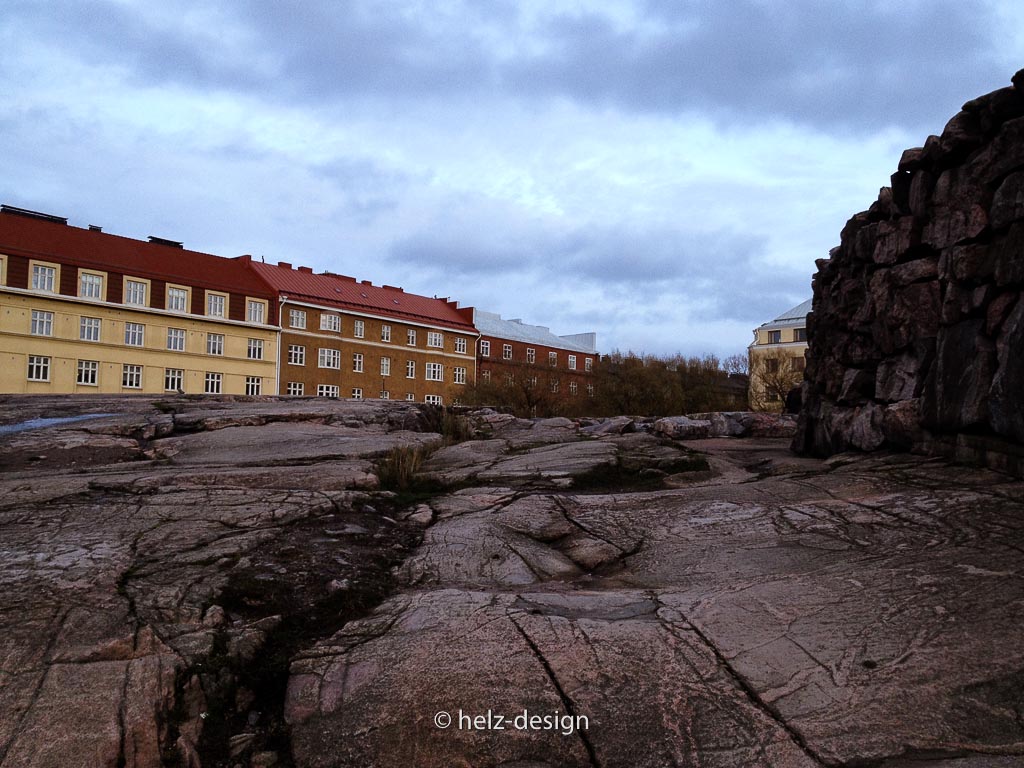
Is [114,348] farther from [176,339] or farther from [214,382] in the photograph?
[214,382]

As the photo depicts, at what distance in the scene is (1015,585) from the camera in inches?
179

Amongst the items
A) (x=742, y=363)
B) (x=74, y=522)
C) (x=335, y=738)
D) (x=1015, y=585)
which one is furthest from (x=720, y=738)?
(x=742, y=363)

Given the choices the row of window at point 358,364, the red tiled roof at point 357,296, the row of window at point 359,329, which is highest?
the red tiled roof at point 357,296

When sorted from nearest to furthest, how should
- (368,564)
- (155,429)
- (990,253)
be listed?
(368,564) → (990,253) → (155,429)

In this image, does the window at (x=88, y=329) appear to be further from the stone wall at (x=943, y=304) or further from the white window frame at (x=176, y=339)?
the stone wall at (x=943, y=304)

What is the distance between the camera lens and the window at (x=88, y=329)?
43.4 meters

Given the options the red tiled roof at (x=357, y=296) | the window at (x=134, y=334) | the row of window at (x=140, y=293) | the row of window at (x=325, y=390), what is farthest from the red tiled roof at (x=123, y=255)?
the row of window at (x=325, y=390)

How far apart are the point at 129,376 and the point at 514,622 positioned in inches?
1848

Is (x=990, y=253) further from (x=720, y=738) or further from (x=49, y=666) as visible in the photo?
(x=49, y=666)

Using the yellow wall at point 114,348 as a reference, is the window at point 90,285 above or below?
above

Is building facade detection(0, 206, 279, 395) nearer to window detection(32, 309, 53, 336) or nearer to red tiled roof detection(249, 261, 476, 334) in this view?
window detection(32, 309, 53, 336)

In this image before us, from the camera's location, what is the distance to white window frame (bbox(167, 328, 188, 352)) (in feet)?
153

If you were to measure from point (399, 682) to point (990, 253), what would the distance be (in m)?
6.17

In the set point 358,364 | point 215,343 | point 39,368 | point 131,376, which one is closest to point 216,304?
point 215,343
